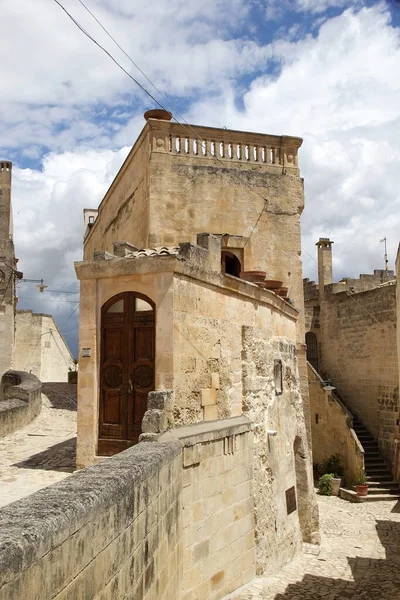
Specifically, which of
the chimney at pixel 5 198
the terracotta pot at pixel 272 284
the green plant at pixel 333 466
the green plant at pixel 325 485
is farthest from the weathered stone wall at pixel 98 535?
the chimney at pixel 5 198

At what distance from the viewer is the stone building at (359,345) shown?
1986 centimetres

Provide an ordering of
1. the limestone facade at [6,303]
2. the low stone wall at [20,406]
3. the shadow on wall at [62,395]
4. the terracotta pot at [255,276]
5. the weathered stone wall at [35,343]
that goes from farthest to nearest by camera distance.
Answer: the weathered stone wall at [35,343]
the limestone facade at [6,303]
the shadow on wall at [62,395]
the low stone wall at [20,406]
the terracotta pot at [255,276]

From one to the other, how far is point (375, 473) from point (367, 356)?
182 inches

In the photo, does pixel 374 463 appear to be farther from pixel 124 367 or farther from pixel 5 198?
pixel 5 198

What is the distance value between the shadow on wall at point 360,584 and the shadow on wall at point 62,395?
10084 millimetres

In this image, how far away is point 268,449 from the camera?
349 inches

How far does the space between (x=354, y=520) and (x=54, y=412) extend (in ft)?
30.0

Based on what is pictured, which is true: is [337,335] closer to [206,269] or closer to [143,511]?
[206,269]

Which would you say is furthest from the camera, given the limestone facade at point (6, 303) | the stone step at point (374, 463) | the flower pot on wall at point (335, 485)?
the limestone facade at point (6, 303)

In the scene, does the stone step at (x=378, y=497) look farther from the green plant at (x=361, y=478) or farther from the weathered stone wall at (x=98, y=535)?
the weathered stone wall at (x=98, y=535)

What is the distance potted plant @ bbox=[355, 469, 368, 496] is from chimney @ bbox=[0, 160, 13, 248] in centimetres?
1787

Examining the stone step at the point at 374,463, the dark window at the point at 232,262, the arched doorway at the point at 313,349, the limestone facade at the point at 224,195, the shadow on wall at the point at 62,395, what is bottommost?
the stone step at the point at 374,463

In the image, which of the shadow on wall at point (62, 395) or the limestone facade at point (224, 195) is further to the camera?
the shadow on wall at point (62, 395)

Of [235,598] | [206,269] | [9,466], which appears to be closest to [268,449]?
[235,598]
